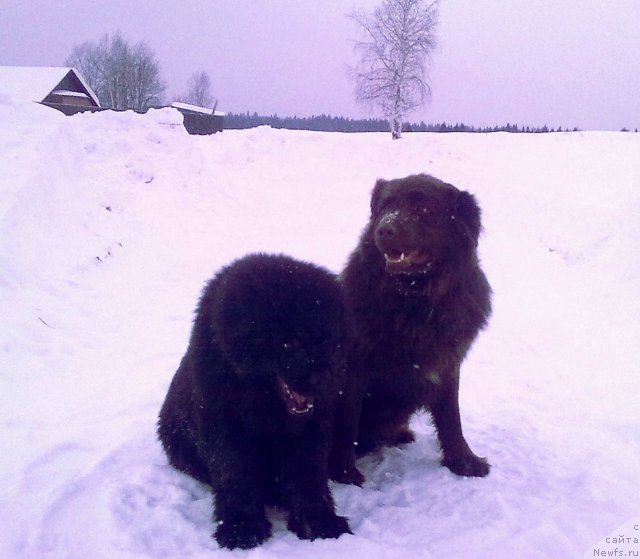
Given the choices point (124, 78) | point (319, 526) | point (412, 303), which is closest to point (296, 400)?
point (319, 526)

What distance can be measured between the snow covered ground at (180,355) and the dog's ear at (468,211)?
5.31 feet

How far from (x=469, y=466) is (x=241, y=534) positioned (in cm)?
163

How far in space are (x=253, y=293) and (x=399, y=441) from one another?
2147 mm

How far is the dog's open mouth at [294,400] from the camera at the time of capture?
2736 millimetres

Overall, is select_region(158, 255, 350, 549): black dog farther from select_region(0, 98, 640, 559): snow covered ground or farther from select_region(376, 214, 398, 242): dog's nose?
select_region(376, 214, 398, 242): dog's nose

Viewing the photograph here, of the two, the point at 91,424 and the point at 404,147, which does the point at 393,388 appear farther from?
the point at 404,147

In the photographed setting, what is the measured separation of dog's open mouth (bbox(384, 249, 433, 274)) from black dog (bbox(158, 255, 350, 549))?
1.65 feet

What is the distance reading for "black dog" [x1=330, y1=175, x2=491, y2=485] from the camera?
11.1 feet

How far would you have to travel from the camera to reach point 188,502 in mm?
3252

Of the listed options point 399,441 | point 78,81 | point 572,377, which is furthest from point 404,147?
point 78,81

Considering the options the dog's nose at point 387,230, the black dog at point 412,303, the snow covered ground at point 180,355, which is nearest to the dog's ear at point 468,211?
the black dog at point 412,303

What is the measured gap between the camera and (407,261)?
3299mm

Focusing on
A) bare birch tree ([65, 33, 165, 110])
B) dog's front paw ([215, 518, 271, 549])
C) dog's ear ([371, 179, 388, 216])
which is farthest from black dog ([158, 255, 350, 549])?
bare birch tree ([65, 33, 165, 110])

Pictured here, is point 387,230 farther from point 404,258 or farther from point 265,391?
point 265,391
